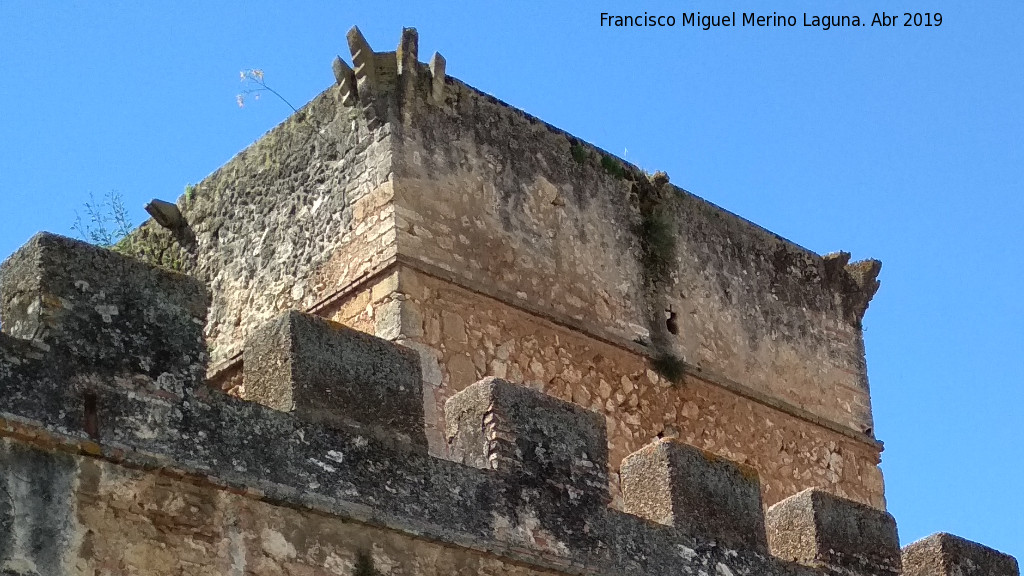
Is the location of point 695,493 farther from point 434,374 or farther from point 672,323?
point 672,323

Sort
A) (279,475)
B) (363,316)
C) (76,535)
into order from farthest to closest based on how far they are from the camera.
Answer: (363,316), (279,475), (76,535)

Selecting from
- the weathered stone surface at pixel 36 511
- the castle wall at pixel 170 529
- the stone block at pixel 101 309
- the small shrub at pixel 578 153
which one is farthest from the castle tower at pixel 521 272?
the weathered stone surface at pixel 36 511

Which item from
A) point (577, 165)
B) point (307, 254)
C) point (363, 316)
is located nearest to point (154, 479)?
point (363, 316)

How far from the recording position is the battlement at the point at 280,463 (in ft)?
21.3

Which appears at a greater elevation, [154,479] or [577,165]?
[577,165]

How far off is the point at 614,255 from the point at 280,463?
4730mm

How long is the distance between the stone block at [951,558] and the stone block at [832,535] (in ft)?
1.00

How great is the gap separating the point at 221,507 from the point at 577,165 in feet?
16.8

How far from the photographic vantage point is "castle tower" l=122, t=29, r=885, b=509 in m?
10.4

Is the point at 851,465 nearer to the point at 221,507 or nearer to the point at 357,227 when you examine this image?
the point at 357,227

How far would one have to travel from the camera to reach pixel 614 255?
11.5 meters

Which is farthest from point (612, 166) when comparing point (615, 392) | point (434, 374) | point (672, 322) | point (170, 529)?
point (170, 529)

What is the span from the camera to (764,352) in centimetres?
1212

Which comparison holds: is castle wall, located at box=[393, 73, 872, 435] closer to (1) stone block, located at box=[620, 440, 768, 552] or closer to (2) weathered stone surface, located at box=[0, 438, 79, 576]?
(1) stone block, located at box=[620, 440, 768, 552]
